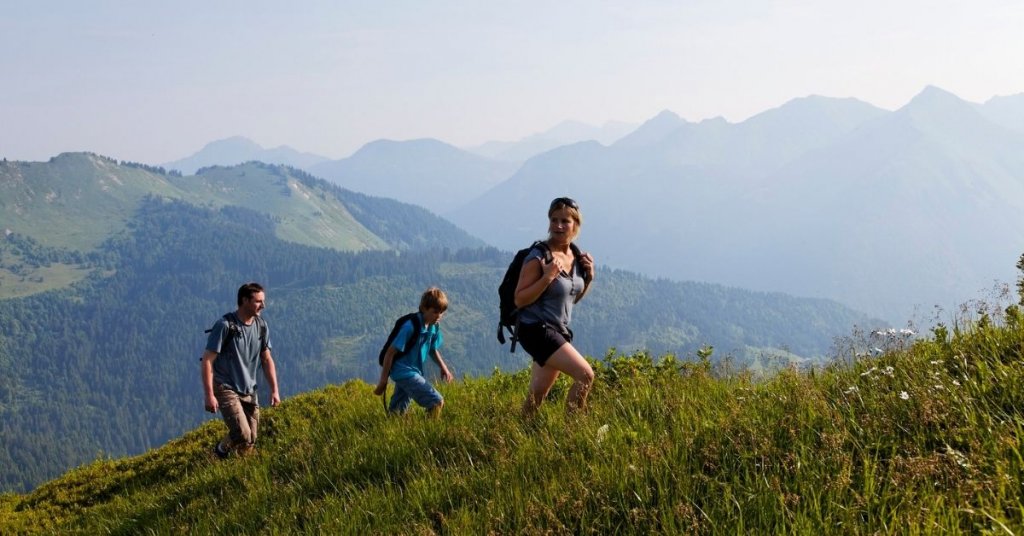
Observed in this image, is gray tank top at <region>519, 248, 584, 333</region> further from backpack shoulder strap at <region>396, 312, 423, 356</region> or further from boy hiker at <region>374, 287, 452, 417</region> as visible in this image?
backpack shoulder strap at <region>396, 312, 423, 356</region>

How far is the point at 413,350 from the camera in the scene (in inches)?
325

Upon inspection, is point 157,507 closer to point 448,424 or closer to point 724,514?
point 448,424

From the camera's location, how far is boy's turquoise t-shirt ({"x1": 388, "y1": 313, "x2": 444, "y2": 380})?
26.2 feet

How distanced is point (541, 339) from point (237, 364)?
5.12m

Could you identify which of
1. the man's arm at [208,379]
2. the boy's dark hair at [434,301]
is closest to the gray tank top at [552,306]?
the boy's dark hair at [434,301]

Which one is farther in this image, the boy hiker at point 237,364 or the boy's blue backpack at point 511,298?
the boy hiker at point 237,364

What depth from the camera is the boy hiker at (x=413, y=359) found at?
7.74 meters

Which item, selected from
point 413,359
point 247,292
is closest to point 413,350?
point 413,359

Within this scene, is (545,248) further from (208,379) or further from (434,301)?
(208,379)

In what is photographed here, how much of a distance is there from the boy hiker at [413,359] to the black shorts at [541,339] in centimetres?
212

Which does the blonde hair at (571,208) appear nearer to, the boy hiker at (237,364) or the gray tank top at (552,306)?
the gray tank top at (552,306)

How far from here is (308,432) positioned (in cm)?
815

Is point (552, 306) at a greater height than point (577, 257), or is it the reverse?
point (577, 257)

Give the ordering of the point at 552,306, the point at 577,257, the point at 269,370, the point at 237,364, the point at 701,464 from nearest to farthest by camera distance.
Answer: the point at 701,464
the point at 552,306
the point at 577,257
the point at 237,364
the point at 269,370
